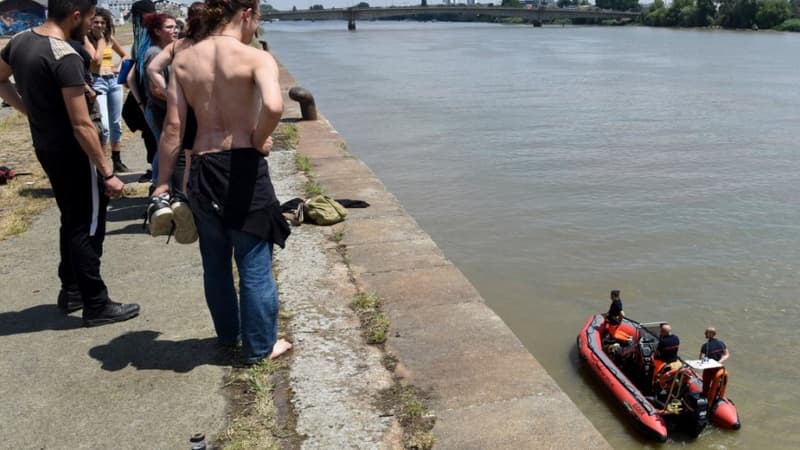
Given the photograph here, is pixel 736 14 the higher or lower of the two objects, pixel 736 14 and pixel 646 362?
the higher

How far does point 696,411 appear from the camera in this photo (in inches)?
221

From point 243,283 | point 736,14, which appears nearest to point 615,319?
point 243,283

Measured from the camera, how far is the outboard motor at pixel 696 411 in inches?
220

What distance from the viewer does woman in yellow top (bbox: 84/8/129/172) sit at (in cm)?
696

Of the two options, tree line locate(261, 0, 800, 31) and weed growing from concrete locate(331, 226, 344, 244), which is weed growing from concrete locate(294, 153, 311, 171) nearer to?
weed growing from concrete locate(331, 226, 344, 244)

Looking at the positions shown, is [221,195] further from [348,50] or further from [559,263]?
[348,50]

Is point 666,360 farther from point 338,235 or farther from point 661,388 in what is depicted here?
point 338,235

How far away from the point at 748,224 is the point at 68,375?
10.6m

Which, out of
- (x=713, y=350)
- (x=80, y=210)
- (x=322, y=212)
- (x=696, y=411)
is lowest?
(x=696, y=411)

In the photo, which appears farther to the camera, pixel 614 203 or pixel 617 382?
pixel 614 203

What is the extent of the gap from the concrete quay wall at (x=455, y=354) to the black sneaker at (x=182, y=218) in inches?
44.3

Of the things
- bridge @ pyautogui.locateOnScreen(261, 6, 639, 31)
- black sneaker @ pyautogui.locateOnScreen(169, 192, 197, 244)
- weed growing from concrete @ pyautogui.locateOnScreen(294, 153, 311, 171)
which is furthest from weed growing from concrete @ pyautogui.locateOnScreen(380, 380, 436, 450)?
bridge @ pyautogui.locateOnScreen(261, 6, 639, 31)

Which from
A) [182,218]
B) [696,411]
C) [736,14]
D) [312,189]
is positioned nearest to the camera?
[182,218]

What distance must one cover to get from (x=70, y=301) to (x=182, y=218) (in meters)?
1.32
